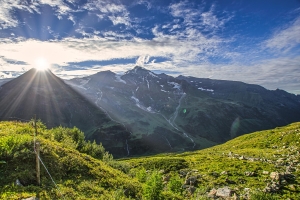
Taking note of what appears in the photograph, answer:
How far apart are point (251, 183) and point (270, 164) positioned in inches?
411

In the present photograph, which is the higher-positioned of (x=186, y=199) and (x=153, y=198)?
(x=153, y=198)

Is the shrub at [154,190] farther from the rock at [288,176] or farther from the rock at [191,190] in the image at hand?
the rock at [288,176]

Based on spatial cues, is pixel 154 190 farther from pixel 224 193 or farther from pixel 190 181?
pixel 190 181

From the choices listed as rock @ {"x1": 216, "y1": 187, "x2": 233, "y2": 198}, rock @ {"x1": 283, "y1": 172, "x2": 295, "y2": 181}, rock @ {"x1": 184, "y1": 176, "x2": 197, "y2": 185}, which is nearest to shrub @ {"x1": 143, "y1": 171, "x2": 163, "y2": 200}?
rock @ {"x1": 216, "y1": 187, "x2": 233, "y2": 198}

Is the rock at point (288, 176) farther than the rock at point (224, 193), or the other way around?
the rock at point (288, 176)

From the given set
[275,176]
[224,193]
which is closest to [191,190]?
[224,193]

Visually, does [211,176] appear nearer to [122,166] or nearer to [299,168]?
[299,168]

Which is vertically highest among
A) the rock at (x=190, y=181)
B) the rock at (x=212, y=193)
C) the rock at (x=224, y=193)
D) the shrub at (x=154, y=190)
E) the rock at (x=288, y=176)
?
the shrub at (x=154, y=190)

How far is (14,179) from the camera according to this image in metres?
16.8

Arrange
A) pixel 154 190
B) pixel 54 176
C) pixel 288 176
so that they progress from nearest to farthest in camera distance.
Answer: pixel 54 176
pixel 154 190
pixel 288 176

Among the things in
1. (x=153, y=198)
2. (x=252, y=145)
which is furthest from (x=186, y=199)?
(x=252, y=145)

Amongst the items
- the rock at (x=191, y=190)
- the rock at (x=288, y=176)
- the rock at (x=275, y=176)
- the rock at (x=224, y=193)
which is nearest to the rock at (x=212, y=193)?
the rock at (x=224, y=193)

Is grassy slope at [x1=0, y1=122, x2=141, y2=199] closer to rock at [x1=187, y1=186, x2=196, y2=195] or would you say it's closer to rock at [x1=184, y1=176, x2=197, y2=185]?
rock at [x1=187, y1=186, x2=196, y2=195]

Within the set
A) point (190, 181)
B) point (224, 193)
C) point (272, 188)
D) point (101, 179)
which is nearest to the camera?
point (101, 179)
